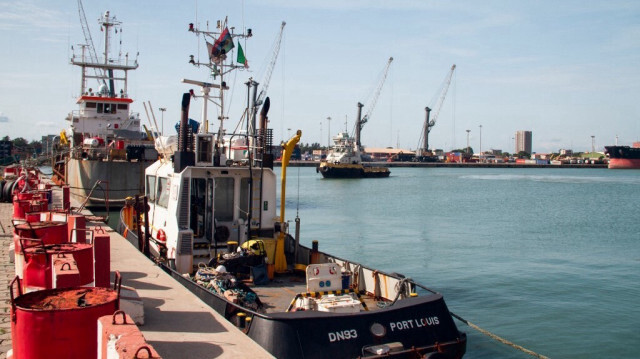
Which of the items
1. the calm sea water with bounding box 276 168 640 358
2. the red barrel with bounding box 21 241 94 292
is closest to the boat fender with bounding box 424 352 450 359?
the red barrel with bounding box 21 241 94 292

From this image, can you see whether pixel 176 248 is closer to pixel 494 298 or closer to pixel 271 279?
pixel 271 279

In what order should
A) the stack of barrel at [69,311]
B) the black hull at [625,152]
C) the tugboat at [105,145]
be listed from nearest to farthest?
the stack of barrel at [69,311] < the tugboat at [105,145] < the black hull at [625,152]

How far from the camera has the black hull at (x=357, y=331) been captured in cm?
766

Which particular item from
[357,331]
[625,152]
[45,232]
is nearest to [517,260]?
[357,331]

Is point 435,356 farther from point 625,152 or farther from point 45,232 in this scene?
point 625,152

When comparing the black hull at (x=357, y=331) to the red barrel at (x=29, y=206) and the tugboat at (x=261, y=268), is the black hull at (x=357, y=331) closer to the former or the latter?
the tugboat at (x=261, y=268)

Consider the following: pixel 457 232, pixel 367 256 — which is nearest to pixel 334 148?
pixel 457 232

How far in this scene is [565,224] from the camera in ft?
124

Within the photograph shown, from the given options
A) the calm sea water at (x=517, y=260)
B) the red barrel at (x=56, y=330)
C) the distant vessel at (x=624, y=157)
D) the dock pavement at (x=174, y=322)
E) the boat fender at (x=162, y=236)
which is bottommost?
the calm sea water at (x=517, y=260)

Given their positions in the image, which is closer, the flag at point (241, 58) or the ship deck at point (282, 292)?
the ship deck at point (282, 292)

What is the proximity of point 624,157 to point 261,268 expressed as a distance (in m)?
160

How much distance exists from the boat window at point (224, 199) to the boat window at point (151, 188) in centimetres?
222

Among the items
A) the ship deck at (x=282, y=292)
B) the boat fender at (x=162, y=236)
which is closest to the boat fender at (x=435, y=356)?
the ship deck at (x=282, y=292)

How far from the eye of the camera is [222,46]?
13.4 metres
